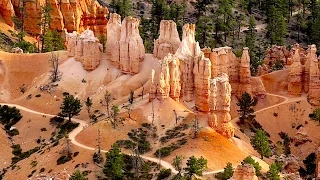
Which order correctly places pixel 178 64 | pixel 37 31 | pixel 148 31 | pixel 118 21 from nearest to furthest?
1. pixel 178 64
2. pixel 118 21
3. pixel 37 31
4. pixel 148 31

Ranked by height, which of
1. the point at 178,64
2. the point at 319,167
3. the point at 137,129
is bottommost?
the point at 319,167

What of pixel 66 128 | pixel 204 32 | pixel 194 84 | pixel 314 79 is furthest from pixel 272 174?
pixel 204 32

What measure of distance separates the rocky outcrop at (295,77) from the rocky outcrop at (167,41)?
21.1 m

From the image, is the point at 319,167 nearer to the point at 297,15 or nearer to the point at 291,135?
the point at 291,135

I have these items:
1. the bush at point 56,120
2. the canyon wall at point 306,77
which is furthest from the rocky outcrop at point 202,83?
the bush at point 56,120

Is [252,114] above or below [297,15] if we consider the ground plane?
below

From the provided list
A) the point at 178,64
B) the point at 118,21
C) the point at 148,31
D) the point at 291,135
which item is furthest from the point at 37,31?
the point at 291,135

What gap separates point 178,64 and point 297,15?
3244 inches

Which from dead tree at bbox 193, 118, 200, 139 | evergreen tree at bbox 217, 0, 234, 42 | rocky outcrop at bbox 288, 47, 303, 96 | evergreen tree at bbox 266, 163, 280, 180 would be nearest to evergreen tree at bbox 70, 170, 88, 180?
dead tree at bbox 193, 118, 200, 139

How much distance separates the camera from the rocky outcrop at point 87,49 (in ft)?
349

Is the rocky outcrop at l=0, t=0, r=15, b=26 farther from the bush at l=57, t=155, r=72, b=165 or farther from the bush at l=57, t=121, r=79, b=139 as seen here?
the bush at l=57, t=155, r=72, b=165

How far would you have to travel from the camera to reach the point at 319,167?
86.4 metres

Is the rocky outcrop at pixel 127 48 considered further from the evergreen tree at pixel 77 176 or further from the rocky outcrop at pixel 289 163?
the evergreen tree at pixel 77 176

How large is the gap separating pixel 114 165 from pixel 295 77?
45735mm
